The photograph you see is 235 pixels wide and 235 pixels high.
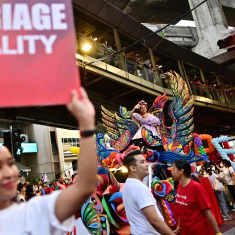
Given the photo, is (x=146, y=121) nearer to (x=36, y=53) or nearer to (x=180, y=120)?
(x=180, y=120)

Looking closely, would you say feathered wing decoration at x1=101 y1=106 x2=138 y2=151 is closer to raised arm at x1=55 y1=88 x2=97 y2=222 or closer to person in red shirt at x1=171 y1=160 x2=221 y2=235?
person in red shirt at x1=171 y1=160 x2=221 y2=235

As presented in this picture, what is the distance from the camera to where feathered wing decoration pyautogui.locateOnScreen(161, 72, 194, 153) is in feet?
16.7

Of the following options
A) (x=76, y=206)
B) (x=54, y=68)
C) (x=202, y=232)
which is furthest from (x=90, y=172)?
(x=202, y=232)

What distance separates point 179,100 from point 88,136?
14.5 ft

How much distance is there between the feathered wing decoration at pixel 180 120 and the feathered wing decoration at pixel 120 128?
685 mm

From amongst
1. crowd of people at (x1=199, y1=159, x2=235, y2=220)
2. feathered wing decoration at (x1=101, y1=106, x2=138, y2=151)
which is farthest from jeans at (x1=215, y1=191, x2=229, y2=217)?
feathered wing decoration at (x1=101, y1=106, x2=138, y2=151)

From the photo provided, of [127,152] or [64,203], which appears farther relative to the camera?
[127,152]

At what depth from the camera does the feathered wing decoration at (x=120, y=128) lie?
17.5ft

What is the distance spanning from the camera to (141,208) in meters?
2.13

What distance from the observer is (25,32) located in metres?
1.23

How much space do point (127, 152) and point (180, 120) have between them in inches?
51.8

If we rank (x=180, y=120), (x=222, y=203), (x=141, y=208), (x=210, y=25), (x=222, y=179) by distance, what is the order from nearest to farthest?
(x=141, y=208) < (x=180, y=120) < (x=222, y=203) < (x=222, y=179) < (x=210, y=25)

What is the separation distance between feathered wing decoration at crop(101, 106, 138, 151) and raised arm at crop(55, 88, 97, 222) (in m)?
4.23

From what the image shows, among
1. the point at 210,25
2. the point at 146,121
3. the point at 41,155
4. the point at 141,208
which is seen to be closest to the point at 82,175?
the point at 141,208
